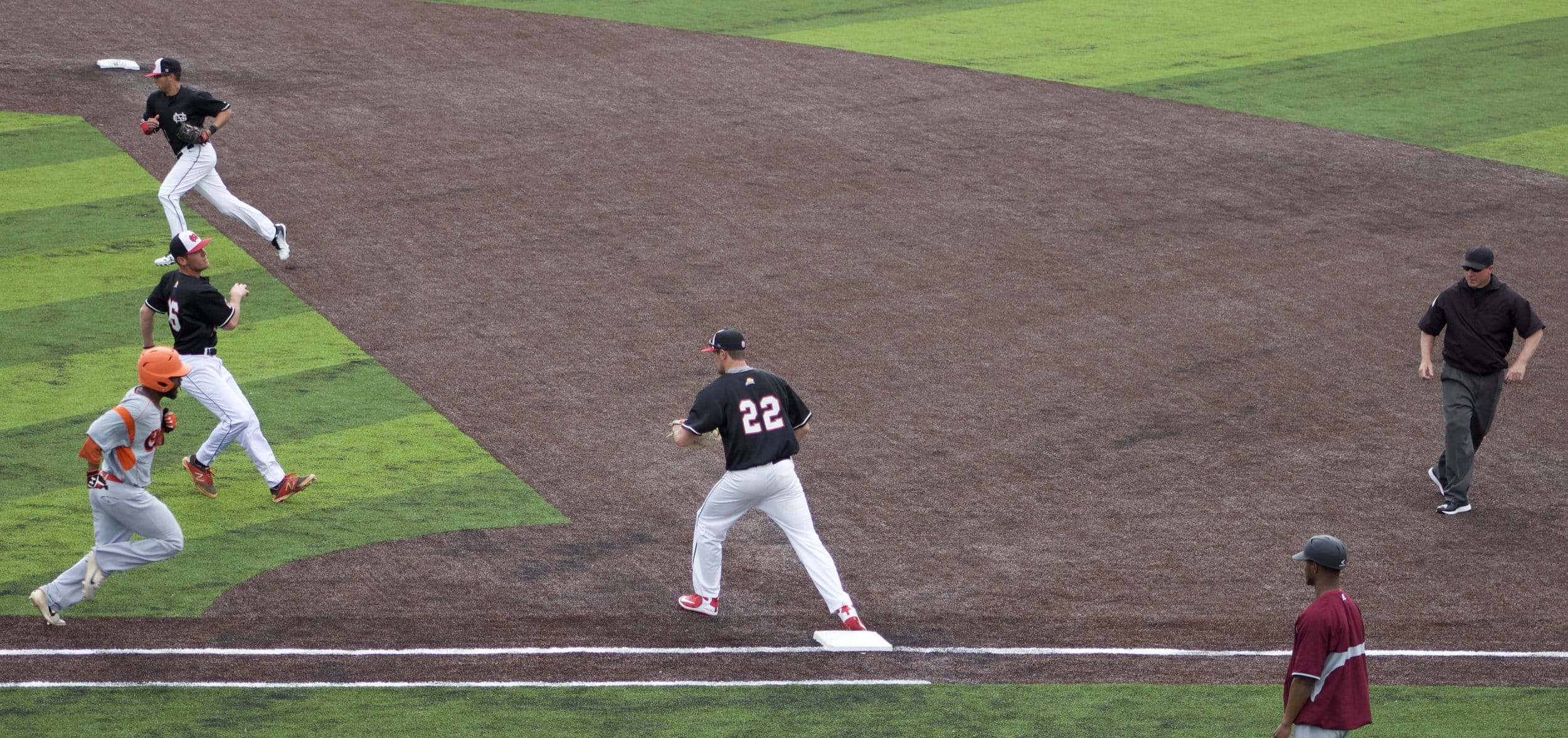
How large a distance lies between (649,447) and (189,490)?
10.9 feet

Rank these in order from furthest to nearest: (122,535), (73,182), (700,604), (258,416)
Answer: (73,182)
(258,416)
(700,604)
(122,535)

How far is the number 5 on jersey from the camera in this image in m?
8.53

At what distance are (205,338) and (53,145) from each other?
9.51 metres

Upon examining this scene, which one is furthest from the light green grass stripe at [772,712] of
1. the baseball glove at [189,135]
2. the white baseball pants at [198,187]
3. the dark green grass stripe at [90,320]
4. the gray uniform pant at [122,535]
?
the baseball glove at [189,135]

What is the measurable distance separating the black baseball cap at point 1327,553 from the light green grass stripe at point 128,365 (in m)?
8.94

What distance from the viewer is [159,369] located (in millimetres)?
8133

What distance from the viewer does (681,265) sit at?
1470cm

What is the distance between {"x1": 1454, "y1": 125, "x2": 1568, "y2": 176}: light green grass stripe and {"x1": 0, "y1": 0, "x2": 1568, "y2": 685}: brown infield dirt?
50 cm

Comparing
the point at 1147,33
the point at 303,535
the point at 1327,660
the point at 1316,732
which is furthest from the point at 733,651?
the point at 1147,33

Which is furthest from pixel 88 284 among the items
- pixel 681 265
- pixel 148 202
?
pixel 681 265

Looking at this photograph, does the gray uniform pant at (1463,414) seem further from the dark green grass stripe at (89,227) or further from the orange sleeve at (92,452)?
the dark green grass stripe at (89,227)

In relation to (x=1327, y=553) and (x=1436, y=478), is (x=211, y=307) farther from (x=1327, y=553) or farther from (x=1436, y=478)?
(x=1436, y=478)

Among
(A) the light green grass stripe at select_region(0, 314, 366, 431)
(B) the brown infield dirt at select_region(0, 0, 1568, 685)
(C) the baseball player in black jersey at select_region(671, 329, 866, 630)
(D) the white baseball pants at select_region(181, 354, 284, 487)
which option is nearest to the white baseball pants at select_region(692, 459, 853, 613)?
(C) the baseball player in black jersey at select_region(671, 329, 866, 630)

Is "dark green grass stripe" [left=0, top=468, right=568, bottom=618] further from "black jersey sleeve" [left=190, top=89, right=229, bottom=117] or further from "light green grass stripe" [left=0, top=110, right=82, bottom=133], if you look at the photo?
"light green grass stripe" [left=0, top=110, right=82, bottom=133]
